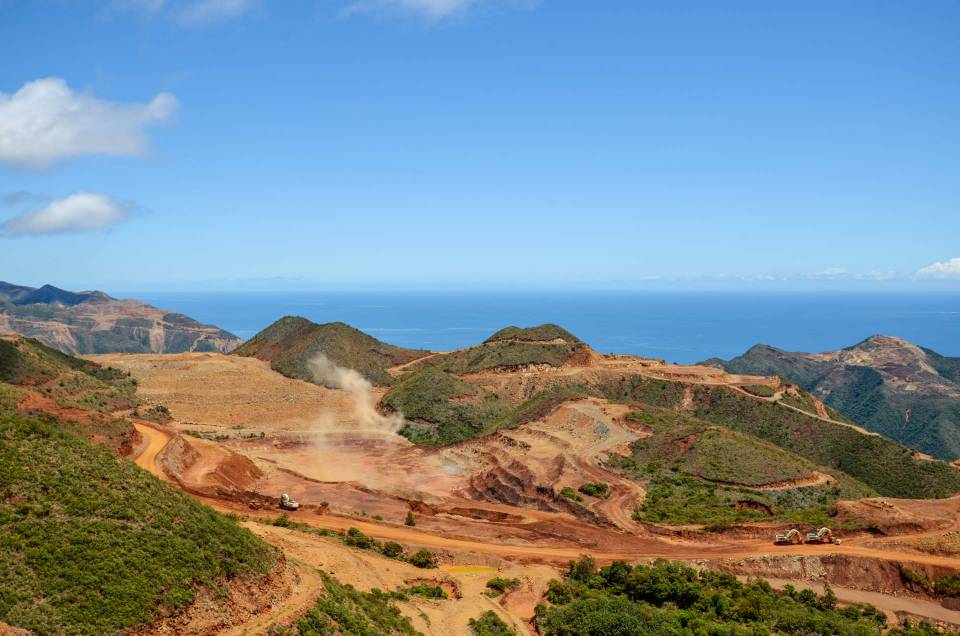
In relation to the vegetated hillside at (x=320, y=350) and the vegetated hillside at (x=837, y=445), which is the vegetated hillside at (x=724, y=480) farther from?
the vegetated hillside at (x=320, y=350)

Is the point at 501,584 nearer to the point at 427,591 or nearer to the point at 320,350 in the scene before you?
the point at 427,591

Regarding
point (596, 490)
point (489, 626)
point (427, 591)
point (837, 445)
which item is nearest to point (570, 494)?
point (596, 490)

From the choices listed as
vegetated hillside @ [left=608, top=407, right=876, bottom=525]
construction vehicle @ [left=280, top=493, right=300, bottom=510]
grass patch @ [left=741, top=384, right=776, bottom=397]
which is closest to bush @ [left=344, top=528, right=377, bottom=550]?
construction vehicle @ [left=280, top=493, right=300, bottom=510]

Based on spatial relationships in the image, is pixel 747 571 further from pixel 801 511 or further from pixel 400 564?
pixel 400 564

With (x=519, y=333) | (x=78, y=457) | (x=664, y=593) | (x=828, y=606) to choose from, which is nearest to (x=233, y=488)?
(x=78, y=457)

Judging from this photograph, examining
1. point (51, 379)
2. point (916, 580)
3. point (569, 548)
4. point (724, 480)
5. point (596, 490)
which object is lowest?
point (569, 548)

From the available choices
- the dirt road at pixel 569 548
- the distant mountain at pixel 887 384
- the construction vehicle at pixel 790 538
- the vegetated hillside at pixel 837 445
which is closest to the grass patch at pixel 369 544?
the dirt road at pixel 569 548
